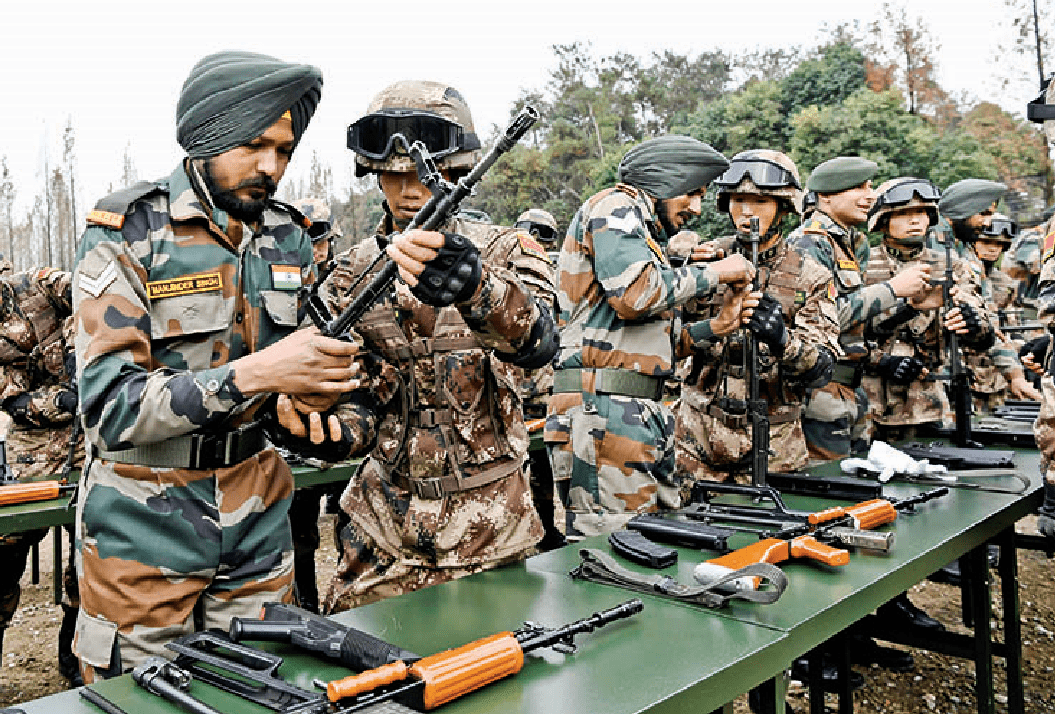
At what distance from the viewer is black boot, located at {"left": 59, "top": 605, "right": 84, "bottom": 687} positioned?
466 cm

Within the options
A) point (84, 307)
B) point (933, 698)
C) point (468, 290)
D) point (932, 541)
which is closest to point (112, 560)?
point (84, 307)

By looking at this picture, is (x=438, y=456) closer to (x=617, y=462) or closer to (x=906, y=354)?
(x=617, y=462)

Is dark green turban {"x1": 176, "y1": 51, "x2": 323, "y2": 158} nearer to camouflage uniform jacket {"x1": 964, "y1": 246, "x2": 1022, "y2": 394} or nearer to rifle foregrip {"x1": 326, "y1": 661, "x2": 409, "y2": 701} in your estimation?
rifle foregrip {"x1": 326, "y1": 661, "x2": 409, "y2": 701}

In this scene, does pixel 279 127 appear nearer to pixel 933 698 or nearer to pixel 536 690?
pixel 536 690

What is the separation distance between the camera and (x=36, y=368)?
575 cm

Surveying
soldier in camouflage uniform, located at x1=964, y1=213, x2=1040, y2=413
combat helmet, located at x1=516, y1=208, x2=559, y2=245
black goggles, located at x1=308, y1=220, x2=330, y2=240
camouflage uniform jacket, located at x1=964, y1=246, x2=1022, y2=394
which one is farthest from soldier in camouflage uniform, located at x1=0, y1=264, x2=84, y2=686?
camouflage uniform jacket, located at x1=964, y1=246, x2=1022, y2=394

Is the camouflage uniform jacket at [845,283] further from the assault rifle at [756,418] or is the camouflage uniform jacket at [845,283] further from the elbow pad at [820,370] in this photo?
the assault rifle at [756,418]

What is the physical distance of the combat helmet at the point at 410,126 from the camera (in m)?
2.61

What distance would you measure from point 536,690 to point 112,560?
122cm

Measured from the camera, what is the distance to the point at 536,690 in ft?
4.94

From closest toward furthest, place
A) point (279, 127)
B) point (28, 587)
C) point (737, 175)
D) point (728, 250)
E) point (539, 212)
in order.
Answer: point (279, 127), point (737, 175), point (728, 250), point (28, 587), point (539, 212)

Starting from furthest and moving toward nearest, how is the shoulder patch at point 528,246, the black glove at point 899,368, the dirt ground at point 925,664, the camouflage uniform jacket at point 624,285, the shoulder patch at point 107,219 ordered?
the black glove at point 899,368 → the dirt ground at point 925,664 → the camouflage uniform jacket at point 624,285 → the shoulder patch at point 528,246 → the shoulder patch at point 107,219

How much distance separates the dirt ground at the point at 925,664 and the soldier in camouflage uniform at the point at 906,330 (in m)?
1.28

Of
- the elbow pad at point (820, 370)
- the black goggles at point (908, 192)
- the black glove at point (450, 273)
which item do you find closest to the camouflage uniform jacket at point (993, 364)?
the black goggles at point (908, 192)
